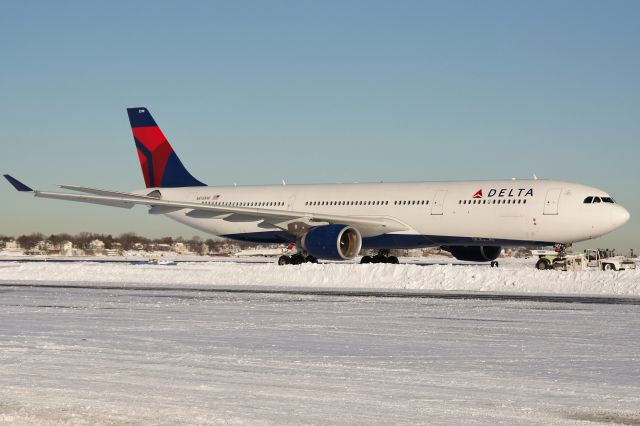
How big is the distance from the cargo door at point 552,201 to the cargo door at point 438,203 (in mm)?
4301

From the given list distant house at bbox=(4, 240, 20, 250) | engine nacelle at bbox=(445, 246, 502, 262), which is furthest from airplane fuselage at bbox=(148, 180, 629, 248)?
distant house at bbox=(4, 240, 20, 250)

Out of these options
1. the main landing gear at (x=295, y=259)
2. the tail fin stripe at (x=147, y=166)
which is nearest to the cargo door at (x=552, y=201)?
the main landing gear at (x=295, y=259)

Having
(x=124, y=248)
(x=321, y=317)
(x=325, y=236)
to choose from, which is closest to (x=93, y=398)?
(x=321, y=317)

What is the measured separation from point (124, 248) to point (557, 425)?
10797 centimetres

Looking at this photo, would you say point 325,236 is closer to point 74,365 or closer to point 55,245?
point 74,365

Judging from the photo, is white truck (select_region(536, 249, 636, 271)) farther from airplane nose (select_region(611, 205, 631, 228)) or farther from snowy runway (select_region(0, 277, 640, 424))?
snowy runway (select_region(0, 277, 640, 424))

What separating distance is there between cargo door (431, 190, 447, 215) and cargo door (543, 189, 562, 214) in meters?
4.30

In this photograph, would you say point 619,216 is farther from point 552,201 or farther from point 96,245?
point 96,245

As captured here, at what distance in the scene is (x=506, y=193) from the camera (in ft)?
122

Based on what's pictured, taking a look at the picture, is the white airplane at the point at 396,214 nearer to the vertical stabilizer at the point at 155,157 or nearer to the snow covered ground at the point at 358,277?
the vertical stabilizer at the point at 155,157

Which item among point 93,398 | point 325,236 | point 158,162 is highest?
point 158,162

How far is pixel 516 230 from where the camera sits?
36.5 meters

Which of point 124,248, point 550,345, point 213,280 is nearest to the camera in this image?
point 550,345

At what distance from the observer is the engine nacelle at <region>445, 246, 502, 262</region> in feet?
134
